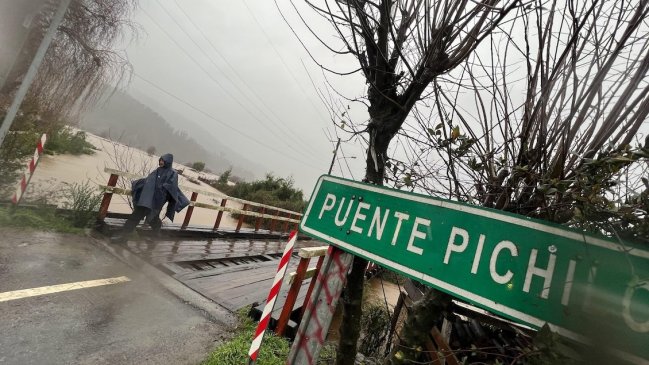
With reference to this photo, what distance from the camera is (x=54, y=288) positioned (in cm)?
345

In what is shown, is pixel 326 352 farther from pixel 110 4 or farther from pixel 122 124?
pixel 122 124

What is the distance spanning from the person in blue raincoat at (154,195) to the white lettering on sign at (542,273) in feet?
19.5

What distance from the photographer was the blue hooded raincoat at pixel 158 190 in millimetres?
5719

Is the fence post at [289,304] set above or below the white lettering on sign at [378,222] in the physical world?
below

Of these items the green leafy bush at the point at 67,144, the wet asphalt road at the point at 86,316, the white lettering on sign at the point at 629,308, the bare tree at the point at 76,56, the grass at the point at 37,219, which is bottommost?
the wet asphalt road at the point at 86,316

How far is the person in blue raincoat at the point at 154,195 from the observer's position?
5.67m

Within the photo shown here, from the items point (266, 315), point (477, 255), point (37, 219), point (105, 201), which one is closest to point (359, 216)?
point (477, 255)

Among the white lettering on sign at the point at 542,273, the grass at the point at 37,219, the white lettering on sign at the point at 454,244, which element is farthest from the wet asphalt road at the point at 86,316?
the white lettering on sign at the point at 542,273

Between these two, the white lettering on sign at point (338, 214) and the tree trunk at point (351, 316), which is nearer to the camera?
the white lettering on sign at point (338, 214)

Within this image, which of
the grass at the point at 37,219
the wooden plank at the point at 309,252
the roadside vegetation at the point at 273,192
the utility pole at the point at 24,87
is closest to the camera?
the wooden plank at the point at 309,252

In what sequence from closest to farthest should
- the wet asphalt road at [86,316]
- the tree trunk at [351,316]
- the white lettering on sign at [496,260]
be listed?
the white lettering on sign at [496,260] < the tree trunk at [351,316] < the wet asphalt road at [86,316]

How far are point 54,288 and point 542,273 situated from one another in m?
4.51

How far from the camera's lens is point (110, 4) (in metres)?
8.45

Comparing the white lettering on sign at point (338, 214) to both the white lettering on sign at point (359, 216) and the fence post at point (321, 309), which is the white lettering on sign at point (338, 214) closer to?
the white lettering on sign at point (359, 216)
